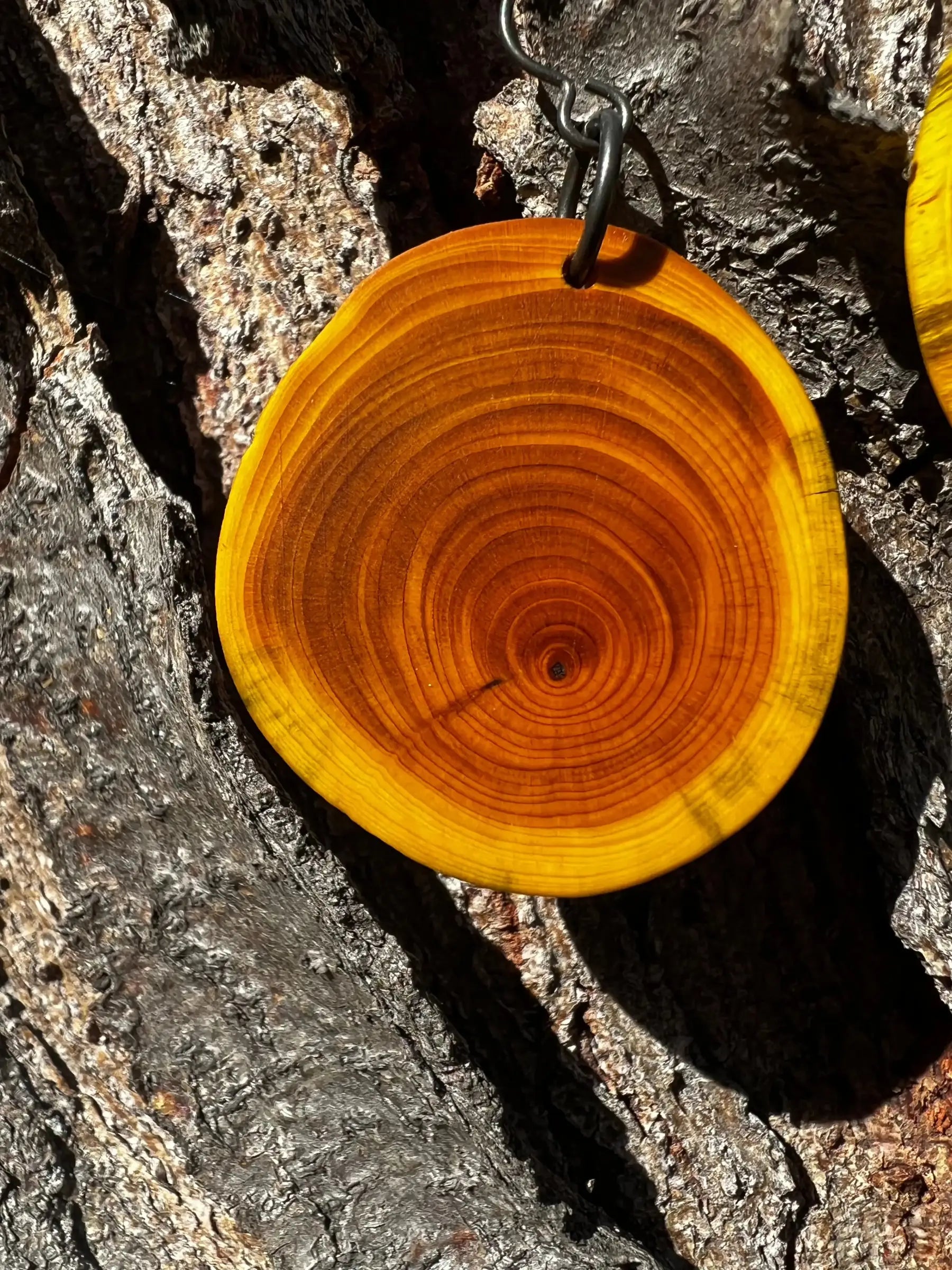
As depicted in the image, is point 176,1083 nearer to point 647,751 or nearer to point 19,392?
point 647,751

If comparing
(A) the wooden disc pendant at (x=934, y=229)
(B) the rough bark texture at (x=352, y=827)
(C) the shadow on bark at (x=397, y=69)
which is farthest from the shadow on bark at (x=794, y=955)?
(C) the shadow on bark at (x=397, y=69)

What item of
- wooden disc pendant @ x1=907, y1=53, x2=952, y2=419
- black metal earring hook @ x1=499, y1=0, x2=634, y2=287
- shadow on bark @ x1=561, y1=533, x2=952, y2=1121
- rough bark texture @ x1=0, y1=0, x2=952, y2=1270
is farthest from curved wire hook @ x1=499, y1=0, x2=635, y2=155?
shadow on bark @ x1=561, y1=533, x2=952, y2=1121

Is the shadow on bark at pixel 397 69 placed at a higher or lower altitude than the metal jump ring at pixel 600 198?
higher

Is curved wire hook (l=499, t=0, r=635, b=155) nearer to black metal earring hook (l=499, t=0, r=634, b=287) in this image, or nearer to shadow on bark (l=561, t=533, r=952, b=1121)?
black metal earring hook (l=499, t=0, r=634, b=287)

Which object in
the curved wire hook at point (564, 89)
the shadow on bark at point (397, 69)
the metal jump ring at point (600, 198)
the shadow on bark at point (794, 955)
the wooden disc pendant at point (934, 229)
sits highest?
the shadow on bark at point (397, 69)

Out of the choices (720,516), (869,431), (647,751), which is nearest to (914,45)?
(869,431)

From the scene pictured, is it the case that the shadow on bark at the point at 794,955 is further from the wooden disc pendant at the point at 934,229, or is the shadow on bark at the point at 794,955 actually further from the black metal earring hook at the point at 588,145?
the black metal earring hook at the point at 588,145
